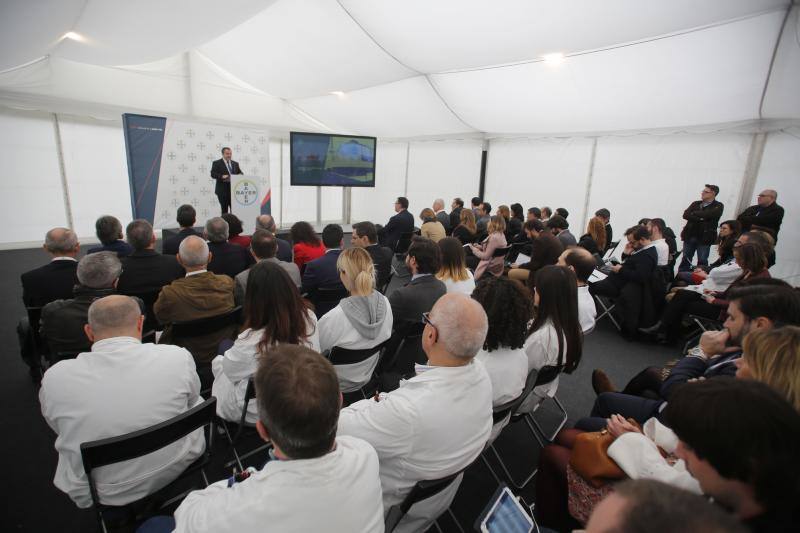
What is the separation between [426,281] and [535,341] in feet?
3.27

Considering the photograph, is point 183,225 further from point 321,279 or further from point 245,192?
point 245,192

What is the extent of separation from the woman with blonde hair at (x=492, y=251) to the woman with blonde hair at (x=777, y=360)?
3.89 m

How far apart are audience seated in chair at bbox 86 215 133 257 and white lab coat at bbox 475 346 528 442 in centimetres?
338

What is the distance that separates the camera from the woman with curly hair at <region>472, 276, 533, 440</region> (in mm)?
1977

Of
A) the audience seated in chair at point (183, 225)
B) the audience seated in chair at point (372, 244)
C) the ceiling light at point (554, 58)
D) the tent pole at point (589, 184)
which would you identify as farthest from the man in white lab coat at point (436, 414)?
the tent pole at point (589, 184)

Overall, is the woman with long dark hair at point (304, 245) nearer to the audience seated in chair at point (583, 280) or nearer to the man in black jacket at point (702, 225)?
the audience seated in chair at point (583, 280)

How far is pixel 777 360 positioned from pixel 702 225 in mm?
5964

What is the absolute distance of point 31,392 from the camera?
302cm

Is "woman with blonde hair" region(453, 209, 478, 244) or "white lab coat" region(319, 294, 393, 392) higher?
"woman with blonde hair" region(453, 209, 478, 244)

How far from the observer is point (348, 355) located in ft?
7.72

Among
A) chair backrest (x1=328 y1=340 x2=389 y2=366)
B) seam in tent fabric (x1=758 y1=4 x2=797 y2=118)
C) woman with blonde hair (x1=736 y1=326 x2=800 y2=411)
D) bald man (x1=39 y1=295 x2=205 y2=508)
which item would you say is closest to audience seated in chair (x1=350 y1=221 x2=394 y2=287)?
chair backrest (x1=328 y1=340 x2=389 y2=366)

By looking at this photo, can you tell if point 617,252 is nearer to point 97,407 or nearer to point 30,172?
point 97,407

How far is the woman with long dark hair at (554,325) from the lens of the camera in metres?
2.38

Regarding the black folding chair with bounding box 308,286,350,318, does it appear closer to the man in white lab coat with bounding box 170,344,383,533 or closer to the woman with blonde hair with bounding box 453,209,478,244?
the man in white lab coat with bounding box 170,344,383,533
